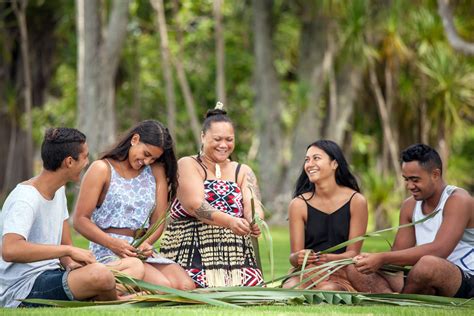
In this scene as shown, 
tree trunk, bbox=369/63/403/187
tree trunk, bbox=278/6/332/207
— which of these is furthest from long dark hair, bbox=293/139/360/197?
tree trunk, bbox=369/63/403/187

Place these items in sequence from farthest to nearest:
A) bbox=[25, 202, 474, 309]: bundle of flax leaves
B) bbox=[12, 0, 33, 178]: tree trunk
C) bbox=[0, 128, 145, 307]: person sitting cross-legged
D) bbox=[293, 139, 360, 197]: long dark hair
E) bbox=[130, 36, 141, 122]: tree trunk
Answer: bbox=[130, 36, 141, 122]: tree trunk
bbox=[12, 0, 33, 178]: tree trunk
bbox=[293, 139, 360, 197]: long dark hair
bbox=[25, 202, 474, 309]: bundle of flax leaves
bbox=[0, 128, 145, 307]: person sitting cross-legged

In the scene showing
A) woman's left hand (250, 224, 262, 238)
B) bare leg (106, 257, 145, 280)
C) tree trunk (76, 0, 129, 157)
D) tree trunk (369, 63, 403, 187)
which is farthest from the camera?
tree trunk (369, 63, 403, 187)

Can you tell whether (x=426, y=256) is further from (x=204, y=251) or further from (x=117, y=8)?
(x=117, y=8)

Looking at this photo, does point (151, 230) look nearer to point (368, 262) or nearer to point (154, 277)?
point (154, 277)

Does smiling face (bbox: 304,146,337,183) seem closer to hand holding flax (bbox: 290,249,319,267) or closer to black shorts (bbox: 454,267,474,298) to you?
hand holding flax (bbox: 290,249,319,267)

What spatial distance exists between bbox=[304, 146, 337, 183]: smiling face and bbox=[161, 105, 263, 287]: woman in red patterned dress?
1.49 feet

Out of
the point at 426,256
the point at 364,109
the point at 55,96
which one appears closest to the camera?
the point at 426,256

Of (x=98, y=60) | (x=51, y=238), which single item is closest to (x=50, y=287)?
(x=51, y=238)

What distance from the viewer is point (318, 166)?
7785mm

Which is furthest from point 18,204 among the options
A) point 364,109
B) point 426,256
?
point 364,109

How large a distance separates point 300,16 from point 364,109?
5172 mm

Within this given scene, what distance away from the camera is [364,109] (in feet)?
96.6

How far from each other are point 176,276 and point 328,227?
1.13 metres

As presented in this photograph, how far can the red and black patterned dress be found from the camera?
25.7 ft
